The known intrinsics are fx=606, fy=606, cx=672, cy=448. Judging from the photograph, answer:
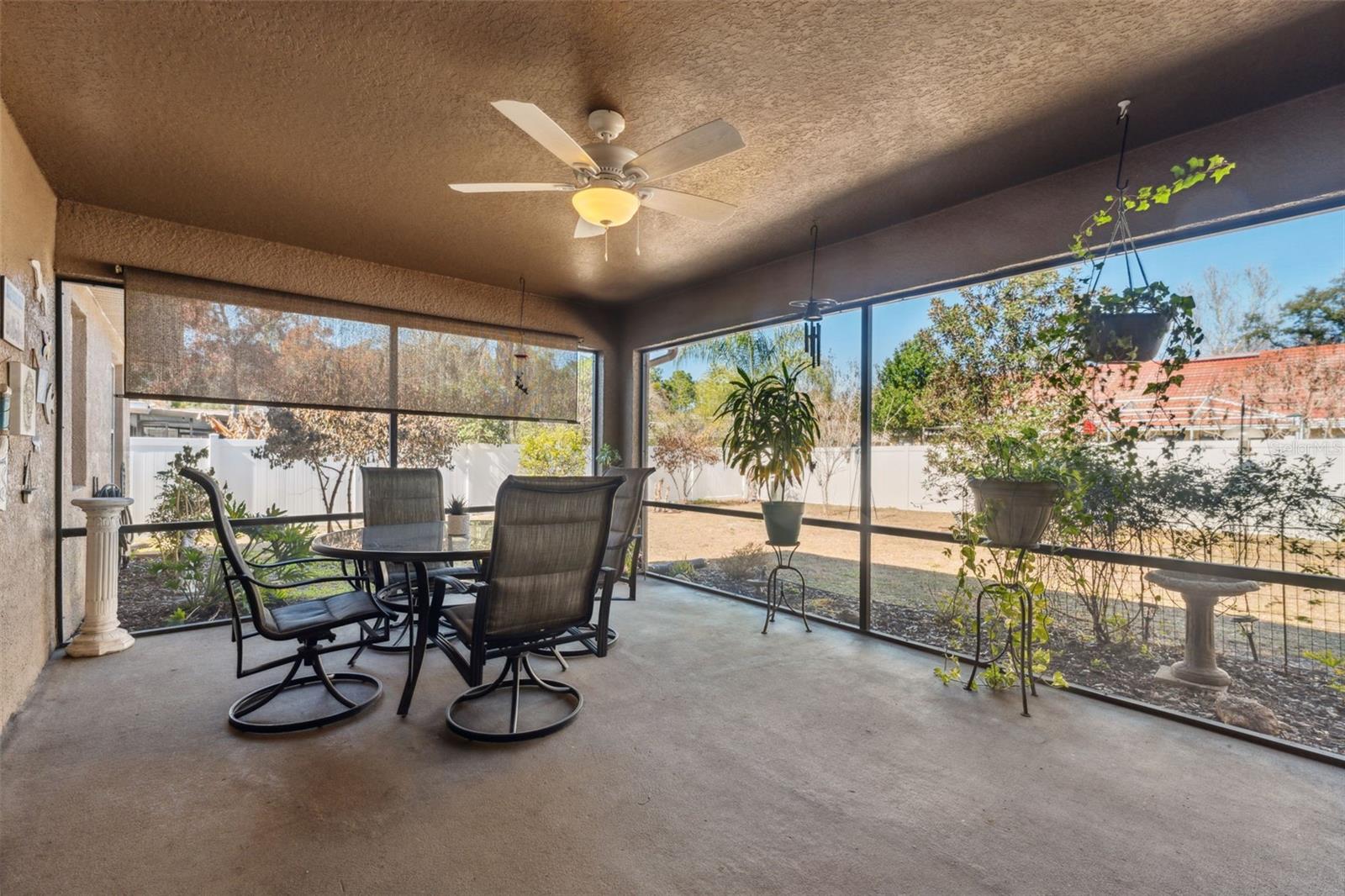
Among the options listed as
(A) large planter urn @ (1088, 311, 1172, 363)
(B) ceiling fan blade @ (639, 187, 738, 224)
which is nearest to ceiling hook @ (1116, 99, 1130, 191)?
(A) large planter urn @ (1088, 311, 1172, 363)

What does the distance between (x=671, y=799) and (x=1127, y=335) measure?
8.33 ft

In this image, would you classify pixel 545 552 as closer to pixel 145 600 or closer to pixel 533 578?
pixel 533 578

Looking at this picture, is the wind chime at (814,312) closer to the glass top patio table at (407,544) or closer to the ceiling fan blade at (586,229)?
the ceiling fan blade at (586,229)

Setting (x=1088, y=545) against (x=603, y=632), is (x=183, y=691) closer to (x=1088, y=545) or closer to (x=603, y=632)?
(x=603, y=632)

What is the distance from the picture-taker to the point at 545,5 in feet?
6.30

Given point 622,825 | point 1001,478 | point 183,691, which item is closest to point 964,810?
point 622,825

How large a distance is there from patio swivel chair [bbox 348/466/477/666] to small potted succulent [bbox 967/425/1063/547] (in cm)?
279

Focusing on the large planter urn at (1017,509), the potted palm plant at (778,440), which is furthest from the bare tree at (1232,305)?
the potted palm plant at (778,440)

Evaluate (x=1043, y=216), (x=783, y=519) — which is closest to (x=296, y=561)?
(x=783, y=519)

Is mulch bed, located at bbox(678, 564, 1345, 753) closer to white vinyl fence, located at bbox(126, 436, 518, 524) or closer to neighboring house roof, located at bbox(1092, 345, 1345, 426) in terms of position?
neighboring house roof, located at bbox(1092, 345, 1345, 426)

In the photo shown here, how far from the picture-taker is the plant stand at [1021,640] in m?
2.92

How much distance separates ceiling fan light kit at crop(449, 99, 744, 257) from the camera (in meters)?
2.15

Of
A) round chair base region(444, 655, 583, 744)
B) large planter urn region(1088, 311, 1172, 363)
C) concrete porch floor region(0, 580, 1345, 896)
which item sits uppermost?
large planter urn region(1088, 311, 1172, 363)

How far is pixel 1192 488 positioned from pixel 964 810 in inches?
72.9
